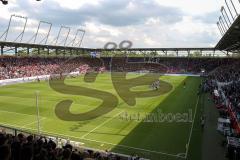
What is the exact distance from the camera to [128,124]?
26844mm

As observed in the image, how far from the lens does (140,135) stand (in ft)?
77.0

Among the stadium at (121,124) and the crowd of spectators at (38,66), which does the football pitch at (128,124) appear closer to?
the stadium at (121,124)

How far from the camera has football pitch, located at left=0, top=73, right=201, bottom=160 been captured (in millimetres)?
20906

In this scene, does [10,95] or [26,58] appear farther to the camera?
[26,58]

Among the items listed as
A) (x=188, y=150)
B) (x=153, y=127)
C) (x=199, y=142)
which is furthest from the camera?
(x=153, y=127)

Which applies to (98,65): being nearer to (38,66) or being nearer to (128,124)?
(38,66)

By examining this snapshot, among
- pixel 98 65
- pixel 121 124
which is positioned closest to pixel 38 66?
pixel 98 65

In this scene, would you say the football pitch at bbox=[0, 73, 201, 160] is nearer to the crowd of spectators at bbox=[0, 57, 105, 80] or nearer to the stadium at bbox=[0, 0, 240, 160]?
the stadium at bbox=[0, 0, 240, 160]

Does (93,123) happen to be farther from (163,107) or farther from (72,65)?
(72,65)

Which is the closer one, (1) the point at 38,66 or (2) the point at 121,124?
(2) the point at 121,124

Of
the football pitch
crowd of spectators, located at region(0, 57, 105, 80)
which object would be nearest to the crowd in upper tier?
crowd of spectators, located at region(0, 57, 105, 80)

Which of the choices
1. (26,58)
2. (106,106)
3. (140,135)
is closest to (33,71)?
(26,58)

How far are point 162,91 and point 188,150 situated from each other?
27.3 metres

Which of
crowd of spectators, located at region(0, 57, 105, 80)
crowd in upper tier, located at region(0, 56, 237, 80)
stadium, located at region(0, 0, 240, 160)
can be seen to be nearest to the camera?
stadium, located at region(0, 0, 240, 160)
